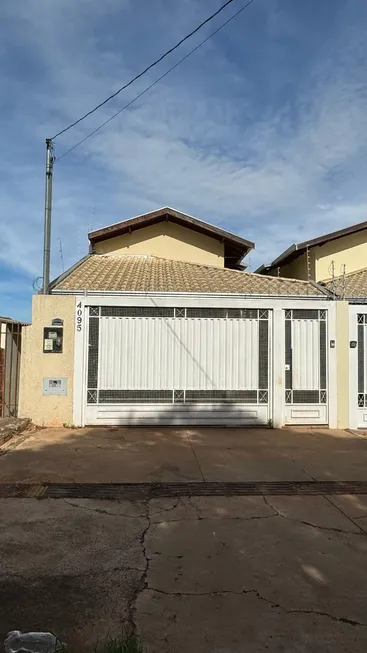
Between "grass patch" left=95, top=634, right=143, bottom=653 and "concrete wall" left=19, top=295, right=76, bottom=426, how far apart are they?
6047 millimetres

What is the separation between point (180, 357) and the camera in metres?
8.54

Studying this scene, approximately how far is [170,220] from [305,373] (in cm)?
777

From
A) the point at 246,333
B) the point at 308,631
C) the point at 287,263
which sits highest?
the point at 287,263

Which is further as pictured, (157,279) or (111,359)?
(157,279)

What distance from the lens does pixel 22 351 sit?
8.29 m

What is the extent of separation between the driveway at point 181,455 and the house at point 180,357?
410mm

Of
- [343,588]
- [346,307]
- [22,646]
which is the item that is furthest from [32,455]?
[346,307]

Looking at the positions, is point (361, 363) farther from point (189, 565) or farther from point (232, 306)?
point (189, 565)

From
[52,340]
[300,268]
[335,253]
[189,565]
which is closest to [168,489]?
[189,565]

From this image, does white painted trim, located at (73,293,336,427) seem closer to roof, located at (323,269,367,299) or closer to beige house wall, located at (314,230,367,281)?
roof, located at (323,269,367,299)

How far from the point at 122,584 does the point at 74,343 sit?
573 centimetres

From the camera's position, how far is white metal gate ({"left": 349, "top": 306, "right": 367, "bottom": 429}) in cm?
859

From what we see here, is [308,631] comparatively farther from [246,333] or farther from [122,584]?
[246,333]

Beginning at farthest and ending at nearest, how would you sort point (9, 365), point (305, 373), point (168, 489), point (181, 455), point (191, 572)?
point (305, 373) < point (9, 365) < point (181, 455) < point (168, 489) < point (191, 572)
